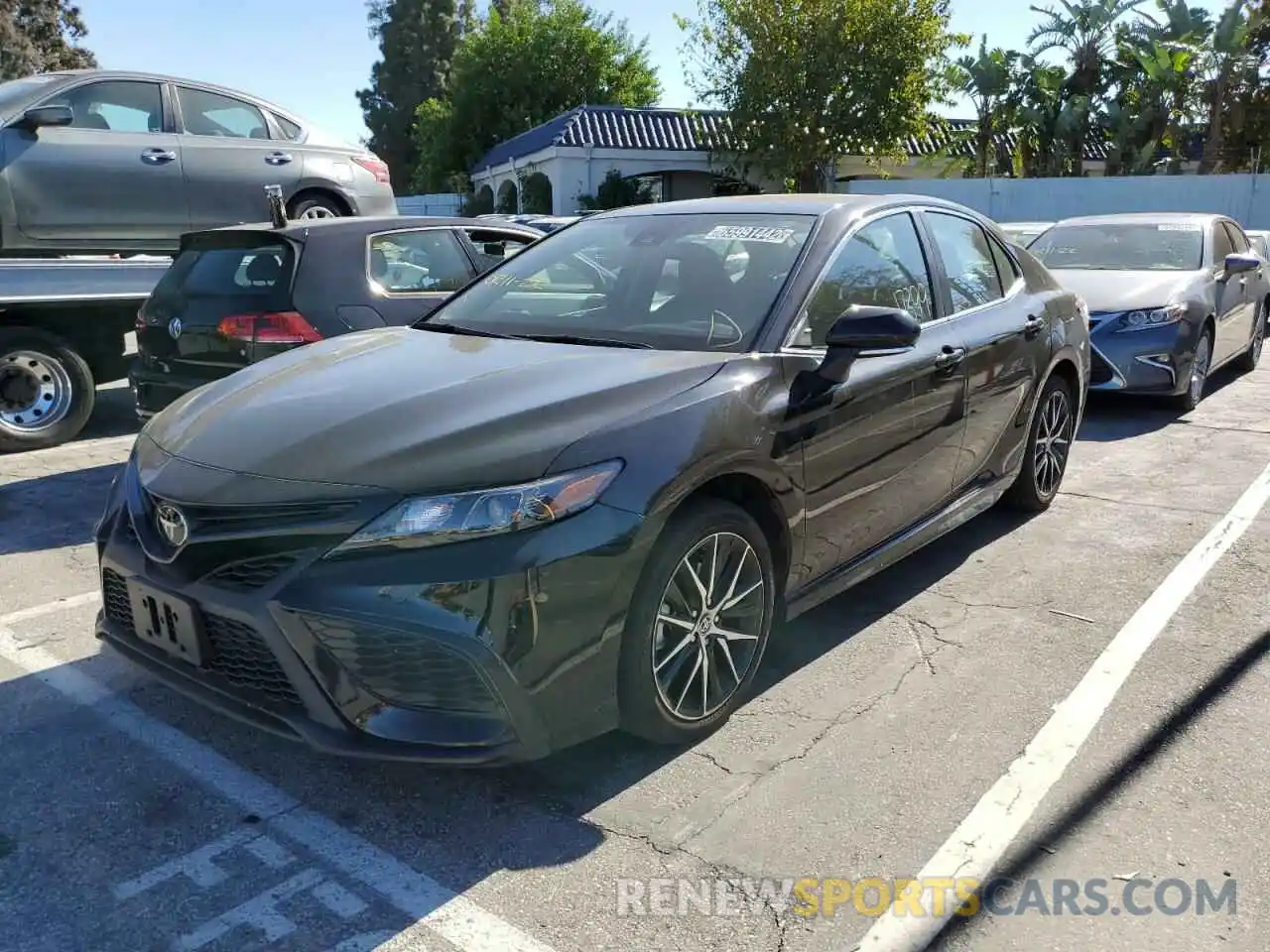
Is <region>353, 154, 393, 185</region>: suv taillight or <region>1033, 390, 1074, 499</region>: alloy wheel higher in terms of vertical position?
<region>353, 154, 393, 185</region>: suv taillight

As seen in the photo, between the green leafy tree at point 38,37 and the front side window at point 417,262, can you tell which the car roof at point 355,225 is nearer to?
the front side window at point 417,262

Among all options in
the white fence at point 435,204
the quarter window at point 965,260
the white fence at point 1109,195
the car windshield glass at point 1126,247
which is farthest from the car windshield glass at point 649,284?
the white fence at point 435,204

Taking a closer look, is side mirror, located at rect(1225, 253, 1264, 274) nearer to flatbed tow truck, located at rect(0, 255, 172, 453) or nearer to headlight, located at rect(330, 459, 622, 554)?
headlight, located at rect(330, 459, 622, 554)

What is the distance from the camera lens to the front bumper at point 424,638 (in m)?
2.54

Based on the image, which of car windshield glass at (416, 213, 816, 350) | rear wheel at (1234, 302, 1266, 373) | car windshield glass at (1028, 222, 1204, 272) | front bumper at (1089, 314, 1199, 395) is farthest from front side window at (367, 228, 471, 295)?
rear wheel at (1234, 302, 1266, 373)

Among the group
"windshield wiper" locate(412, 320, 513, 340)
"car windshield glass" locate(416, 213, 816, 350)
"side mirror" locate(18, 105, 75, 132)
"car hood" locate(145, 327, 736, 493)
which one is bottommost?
"car hood" locate(145, 327, 736, 493)

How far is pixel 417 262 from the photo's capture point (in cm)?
621

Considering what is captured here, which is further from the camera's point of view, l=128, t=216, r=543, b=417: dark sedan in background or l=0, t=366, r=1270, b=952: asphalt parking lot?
l=128, t=216, r=543, b=417: dark sedan in background

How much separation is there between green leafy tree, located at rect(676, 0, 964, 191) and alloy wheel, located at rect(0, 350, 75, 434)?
73.6 feet

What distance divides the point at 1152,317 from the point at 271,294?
6.23 m

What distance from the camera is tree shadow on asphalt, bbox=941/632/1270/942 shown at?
8.59ft

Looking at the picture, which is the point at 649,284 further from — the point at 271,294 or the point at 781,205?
the point at 271,294

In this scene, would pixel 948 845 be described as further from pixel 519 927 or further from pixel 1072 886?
pixel 519 927

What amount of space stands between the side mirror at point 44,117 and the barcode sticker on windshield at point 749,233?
508 centimetres
